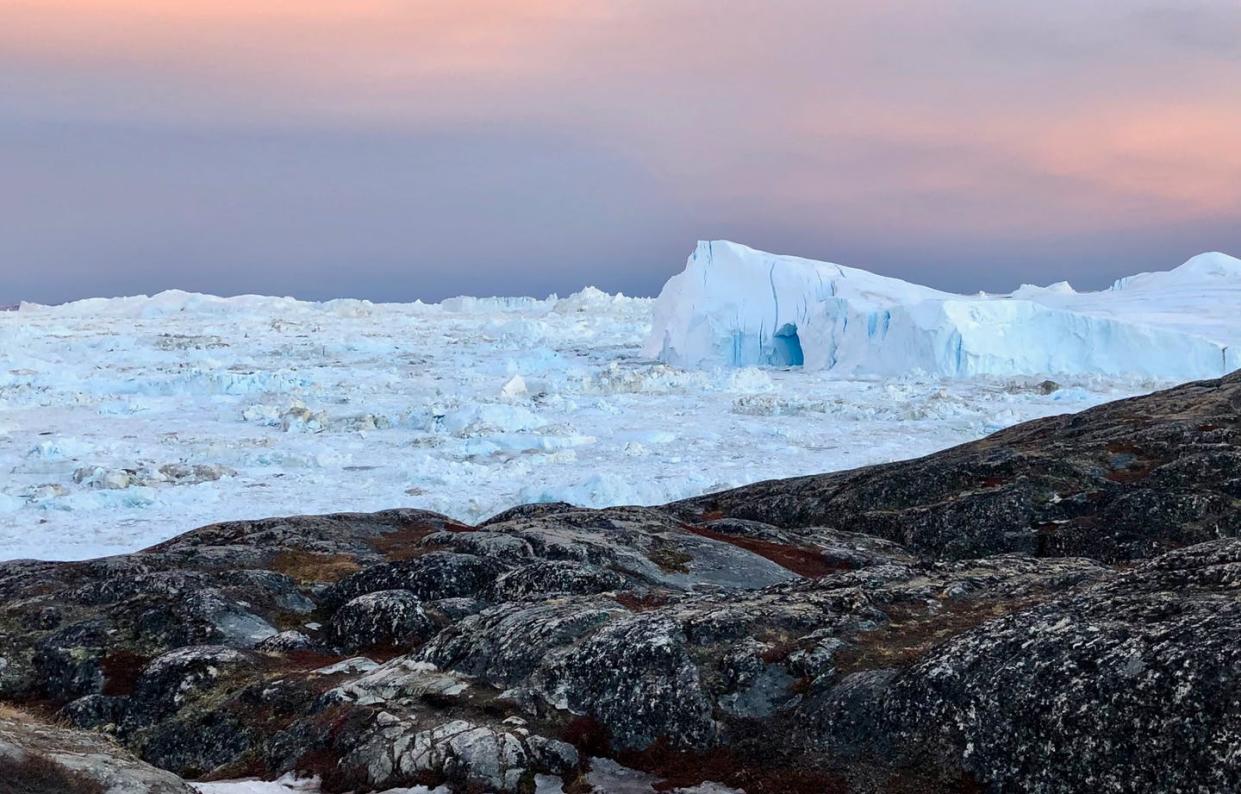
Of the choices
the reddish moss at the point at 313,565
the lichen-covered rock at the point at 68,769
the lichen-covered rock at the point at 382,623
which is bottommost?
the reddish moss at the point at 313,565

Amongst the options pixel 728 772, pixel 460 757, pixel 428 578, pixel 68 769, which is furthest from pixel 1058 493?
pixel 68 769

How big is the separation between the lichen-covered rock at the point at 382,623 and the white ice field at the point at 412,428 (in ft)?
74.7

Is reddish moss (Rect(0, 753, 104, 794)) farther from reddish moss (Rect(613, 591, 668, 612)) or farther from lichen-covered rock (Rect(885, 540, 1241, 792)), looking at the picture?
reddish moss (Rect(613, 591, 668, 612))

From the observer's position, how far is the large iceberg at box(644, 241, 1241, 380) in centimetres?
7350

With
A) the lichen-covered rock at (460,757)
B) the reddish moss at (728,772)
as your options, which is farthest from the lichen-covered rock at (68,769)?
the reddish moss at (728,772)

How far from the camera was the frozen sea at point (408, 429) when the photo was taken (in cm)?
4078

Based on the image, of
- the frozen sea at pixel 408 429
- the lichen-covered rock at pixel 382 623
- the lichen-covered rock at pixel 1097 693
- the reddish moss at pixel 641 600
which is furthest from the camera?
the frozen sea at pixel 408 429

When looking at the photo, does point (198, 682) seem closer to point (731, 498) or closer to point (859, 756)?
point (859, 756)

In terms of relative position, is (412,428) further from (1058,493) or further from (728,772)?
(728,772)

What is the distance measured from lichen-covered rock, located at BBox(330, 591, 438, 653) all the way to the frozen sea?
22.4m

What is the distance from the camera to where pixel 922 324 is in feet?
251

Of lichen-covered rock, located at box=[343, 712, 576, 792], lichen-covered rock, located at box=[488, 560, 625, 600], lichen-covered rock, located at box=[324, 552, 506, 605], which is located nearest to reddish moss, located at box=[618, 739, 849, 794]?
lichen-covered rock, located at box=[343, 712, 576, 792]

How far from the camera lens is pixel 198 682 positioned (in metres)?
13.6

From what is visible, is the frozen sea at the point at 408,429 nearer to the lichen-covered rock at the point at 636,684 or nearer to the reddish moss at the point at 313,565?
the reddish moss at the point at 313,565
